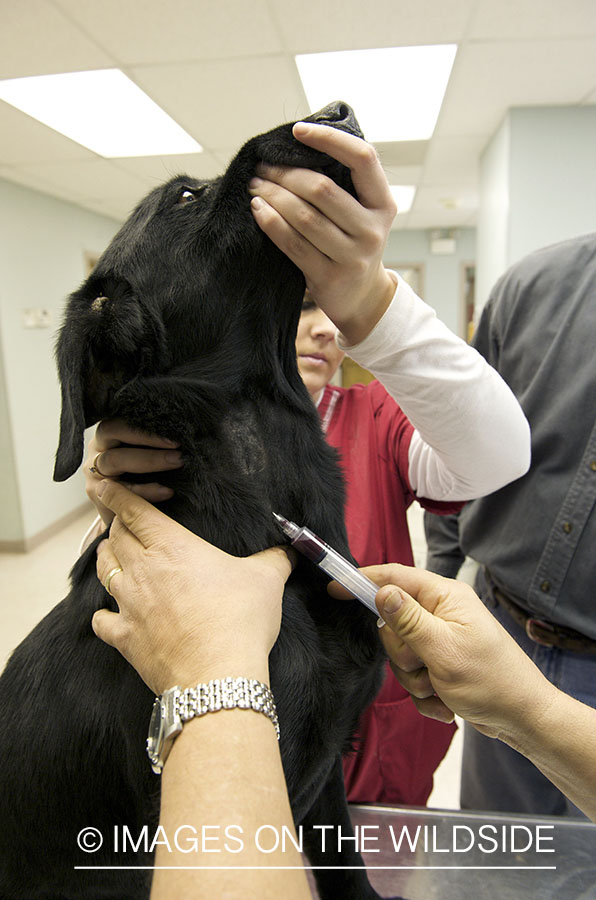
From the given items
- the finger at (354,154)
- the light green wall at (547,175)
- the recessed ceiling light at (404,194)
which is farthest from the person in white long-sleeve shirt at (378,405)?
the recessed ceiling light at (404,194)

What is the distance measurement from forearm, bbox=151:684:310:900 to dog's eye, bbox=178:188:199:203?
662mm

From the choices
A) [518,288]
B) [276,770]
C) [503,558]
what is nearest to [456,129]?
[518,288]

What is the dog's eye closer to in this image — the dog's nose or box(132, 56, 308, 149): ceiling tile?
the dog's nose

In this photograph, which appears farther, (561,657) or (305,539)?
(561,657)

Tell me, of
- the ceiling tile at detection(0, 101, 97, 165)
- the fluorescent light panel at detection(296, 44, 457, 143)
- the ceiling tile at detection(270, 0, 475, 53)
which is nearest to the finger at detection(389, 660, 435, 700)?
the ceiling tile at detection(270, 0, 475, 53)

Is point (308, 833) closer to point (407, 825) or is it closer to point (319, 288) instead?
point (407, 825)

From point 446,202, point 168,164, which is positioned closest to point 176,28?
point 168,164

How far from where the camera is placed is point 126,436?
2.23 ft

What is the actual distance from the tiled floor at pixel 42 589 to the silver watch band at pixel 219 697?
2074mm

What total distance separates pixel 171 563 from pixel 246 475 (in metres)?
0.16

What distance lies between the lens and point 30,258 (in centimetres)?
438

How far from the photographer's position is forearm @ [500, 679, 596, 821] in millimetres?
671

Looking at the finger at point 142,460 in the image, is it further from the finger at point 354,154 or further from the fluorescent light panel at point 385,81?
the fluorescent light panel at point 385,81

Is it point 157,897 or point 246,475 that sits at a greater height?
point 246,475
